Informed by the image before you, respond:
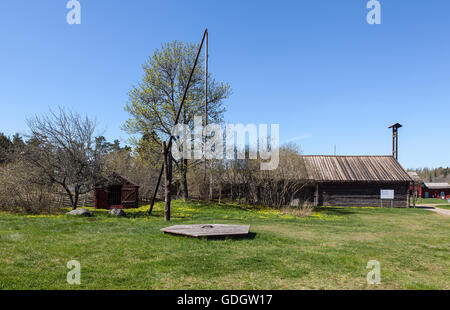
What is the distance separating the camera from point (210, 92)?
82.9ft

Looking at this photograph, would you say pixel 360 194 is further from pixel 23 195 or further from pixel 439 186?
pixel 439 186

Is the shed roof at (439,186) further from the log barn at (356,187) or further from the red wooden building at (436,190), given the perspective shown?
the log barn at (356,187)

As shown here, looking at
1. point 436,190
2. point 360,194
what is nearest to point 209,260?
point 360,194

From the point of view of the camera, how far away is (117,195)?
2281cm

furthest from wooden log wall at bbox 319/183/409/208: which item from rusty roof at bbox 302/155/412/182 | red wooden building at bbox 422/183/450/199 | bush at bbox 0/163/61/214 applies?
red wooden building at bbox 422/183/450/199

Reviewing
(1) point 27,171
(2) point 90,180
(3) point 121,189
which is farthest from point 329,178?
(1) point 27,171

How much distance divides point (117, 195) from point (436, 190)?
66.6 metres

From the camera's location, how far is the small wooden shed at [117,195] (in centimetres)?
2234

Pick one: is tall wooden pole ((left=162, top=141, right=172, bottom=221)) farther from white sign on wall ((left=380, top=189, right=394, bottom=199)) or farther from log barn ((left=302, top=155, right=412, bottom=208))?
white sign on wall ((left=380, top=189, right=394, bottom=199))

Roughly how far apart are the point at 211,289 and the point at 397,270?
4434 mm

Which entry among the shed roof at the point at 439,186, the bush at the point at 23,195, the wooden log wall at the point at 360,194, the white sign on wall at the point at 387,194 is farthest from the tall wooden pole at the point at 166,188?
the shed roof at the point at 439,186

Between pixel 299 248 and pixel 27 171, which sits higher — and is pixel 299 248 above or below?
below

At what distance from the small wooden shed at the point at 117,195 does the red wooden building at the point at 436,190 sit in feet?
203
